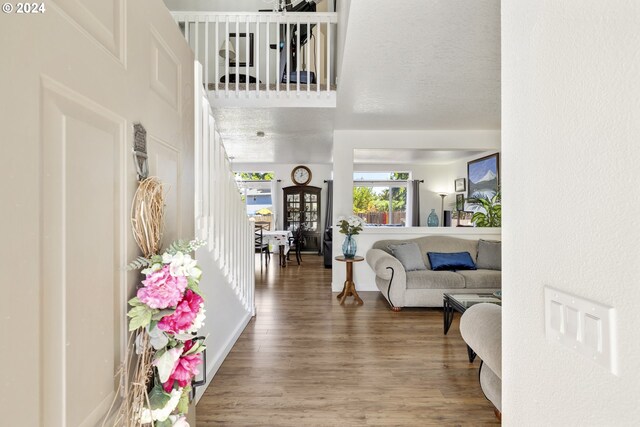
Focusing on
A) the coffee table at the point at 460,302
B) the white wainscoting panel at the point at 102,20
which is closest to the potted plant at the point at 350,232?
the coffee table at the point at 460,302

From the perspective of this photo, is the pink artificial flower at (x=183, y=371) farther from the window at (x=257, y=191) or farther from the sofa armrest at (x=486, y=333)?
the window at (x=257, y=191)

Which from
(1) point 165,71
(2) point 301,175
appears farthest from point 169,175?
(2) point 301,175

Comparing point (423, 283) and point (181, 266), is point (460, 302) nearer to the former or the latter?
point (423, 283)

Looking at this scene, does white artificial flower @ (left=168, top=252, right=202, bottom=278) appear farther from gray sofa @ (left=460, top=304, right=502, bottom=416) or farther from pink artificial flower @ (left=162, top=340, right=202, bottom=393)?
gray sofa @ (left=460, top=304, right=502, bottom=416)

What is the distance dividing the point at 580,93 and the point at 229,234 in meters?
2.59

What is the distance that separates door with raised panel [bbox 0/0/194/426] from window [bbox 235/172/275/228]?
25.1 ft

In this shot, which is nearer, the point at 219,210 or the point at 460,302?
the point at 219,210

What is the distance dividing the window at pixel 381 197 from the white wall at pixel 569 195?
8.29 metres

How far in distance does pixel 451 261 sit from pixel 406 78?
249 centimetres

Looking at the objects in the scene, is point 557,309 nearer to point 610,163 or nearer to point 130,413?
point 610,163

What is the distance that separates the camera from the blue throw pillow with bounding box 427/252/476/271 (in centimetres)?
428

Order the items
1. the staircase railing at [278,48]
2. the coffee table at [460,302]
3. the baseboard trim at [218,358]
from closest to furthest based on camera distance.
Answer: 1. the baseboard trim at [218,358]
2. the coffee table at [460,302]
3. the staircase railing at [278,48]

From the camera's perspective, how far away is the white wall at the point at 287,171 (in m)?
8.52

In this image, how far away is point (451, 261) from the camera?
14.1ft
